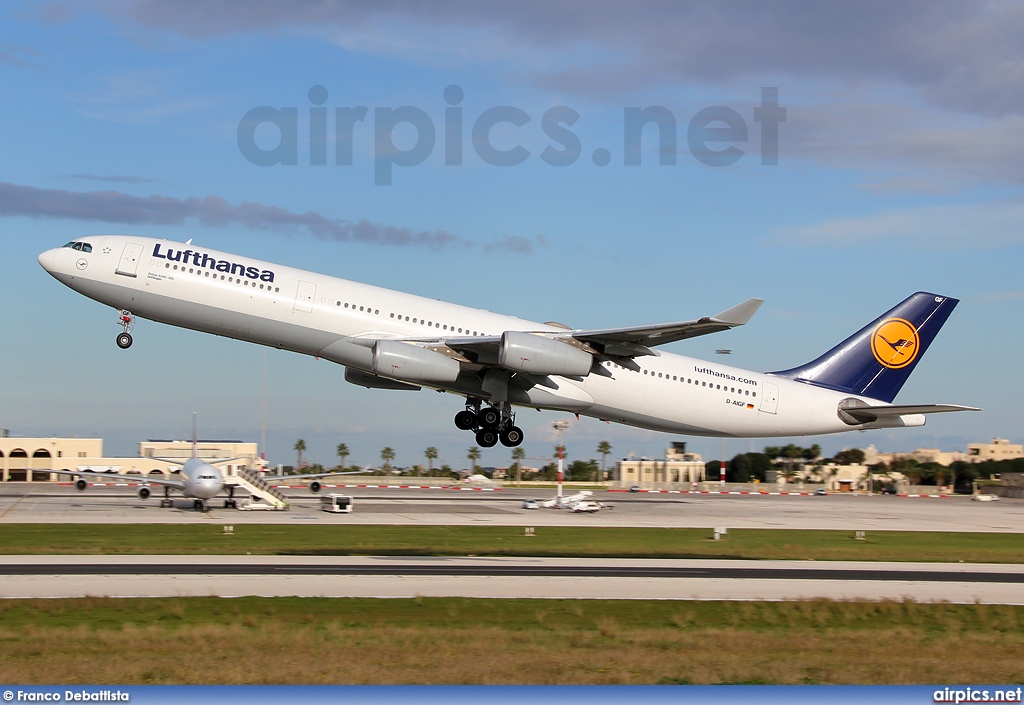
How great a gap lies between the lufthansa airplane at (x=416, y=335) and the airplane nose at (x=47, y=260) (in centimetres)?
5

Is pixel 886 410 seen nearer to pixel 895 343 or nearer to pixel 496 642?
pixel 895 343

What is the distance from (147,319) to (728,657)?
2481cm

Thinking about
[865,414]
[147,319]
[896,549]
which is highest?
[147,319]

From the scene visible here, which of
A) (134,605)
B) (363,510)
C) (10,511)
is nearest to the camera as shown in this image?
(134,605)

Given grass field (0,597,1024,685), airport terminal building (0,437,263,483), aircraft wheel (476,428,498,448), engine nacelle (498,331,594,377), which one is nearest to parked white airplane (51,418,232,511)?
aircraft wheel (476,428,498,448)

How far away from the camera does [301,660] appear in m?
17.3

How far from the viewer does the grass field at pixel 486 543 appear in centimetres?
3756

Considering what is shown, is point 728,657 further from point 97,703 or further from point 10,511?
point 10,511

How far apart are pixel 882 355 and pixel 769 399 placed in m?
6.64

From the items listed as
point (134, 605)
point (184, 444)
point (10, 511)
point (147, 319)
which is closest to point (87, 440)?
point (184, 444)

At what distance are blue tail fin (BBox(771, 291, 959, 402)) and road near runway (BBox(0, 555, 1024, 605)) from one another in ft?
36.0

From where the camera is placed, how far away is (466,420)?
39062 mm

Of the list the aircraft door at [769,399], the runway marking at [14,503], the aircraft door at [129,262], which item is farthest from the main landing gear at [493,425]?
the runway marking at [14,503]

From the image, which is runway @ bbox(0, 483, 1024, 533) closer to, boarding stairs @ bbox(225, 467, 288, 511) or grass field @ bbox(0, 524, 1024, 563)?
boarding stairs @ bbox(225, 467, 288, 511)
